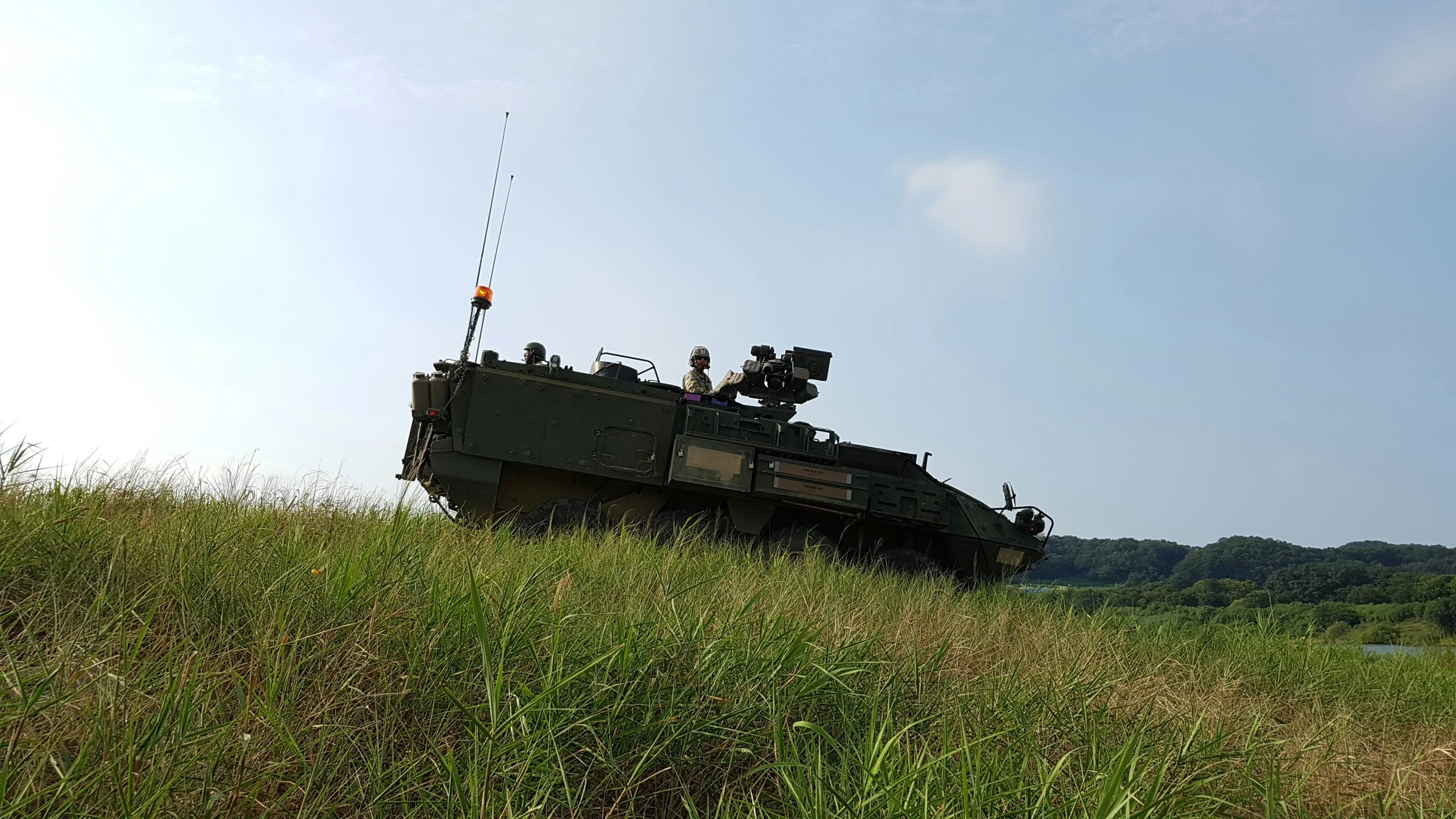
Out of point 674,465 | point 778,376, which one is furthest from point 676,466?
point 778,376

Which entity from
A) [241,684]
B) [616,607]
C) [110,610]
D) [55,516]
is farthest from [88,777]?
[55,516]

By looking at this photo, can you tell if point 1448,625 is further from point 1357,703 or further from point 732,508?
point 732,508

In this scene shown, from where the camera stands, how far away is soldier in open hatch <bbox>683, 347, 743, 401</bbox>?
1007 centimetres

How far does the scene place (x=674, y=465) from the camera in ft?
29.5

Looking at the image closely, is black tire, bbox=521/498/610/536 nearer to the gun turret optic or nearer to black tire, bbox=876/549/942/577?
the gun turret optic

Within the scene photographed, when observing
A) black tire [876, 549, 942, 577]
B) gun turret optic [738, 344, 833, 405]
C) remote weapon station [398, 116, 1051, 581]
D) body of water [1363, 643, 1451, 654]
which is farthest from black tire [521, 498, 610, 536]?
body of water [1363, 643, 1451, 654]

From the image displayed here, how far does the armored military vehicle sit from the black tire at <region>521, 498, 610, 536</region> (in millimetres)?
19

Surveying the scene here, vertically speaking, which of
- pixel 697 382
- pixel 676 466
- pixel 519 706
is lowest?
pixel 519 706

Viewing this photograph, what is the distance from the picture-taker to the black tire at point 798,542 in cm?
907

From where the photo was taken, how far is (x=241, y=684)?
262 cm

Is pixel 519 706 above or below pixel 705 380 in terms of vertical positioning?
below

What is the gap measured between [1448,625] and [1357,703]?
13.0ft

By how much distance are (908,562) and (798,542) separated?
1.28 metres

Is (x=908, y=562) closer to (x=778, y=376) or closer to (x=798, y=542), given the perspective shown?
(x=798, y=542)
